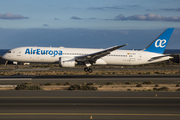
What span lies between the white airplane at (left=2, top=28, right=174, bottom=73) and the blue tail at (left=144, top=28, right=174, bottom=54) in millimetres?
304

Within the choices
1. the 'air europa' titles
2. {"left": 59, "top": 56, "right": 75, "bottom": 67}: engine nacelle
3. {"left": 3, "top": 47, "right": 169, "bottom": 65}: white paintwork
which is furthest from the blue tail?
the 'air europa' titles

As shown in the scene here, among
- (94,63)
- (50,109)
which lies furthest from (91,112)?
(94,63)

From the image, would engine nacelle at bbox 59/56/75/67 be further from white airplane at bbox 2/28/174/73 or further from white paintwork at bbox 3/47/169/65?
white paintwork at bbox 3/47/169/65

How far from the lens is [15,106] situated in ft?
40.5

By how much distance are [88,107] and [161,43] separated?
30.4 metres

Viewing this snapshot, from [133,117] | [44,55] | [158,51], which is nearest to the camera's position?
[133,117]

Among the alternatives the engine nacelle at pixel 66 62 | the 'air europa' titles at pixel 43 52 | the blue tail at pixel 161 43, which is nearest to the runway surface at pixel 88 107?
the engine nacelle at pixel 66 62

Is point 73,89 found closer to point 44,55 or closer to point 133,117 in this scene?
point 133,117

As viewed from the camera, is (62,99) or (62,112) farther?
(62,99)

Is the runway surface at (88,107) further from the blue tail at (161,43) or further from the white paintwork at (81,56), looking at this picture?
the blue tail at (161,43)

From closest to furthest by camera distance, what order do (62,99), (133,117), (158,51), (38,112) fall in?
(133,117) → (38,112) → (62,99) → (158,51)

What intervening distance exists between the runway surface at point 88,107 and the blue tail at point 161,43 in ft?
82.3

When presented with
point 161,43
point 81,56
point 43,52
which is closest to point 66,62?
point 81,56

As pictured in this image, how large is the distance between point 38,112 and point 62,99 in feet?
11.1
